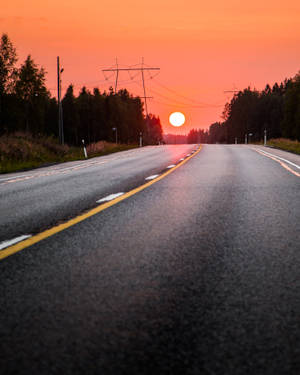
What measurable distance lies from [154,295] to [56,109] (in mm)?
128459

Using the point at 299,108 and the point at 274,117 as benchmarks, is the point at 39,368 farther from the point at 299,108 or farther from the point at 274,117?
the point at 274,117

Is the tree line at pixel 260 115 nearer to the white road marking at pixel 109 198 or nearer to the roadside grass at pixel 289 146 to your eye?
the roadside grass at pixel 289 146

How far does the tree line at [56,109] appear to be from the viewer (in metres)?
78.9

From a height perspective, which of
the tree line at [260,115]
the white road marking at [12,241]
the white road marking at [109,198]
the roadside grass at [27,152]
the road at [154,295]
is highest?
the tree line at [260,115]

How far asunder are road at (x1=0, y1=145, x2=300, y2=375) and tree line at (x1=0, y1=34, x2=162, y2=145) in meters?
48.2

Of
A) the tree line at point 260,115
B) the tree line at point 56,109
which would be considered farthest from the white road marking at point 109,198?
the tree line at point 260,115

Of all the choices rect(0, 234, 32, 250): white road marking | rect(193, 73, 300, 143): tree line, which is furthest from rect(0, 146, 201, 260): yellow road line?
rect(193, 73, 300, 143): tree line

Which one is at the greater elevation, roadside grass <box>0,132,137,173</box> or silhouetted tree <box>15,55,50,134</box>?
silhouetted tree <box>15,55,50,134</box>

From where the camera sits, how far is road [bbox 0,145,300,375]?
83.1 inches

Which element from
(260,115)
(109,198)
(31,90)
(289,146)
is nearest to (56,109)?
(31,90)

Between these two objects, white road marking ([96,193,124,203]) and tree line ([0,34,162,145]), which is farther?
tree line ([0,34,162,145])

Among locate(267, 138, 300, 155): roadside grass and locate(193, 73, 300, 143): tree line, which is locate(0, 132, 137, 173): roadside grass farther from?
locate(193, 73, 300, 143): tree line

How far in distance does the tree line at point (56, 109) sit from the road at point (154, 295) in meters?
48.2

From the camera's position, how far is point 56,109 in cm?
12638
